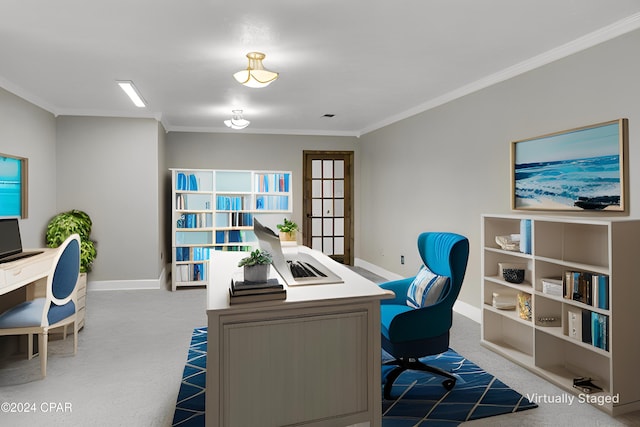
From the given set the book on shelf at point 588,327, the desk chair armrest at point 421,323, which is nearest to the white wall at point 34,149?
the desk chair armrest at point 421,323

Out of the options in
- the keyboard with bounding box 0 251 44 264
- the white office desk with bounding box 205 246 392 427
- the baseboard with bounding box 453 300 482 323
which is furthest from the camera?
the baseboard with bounding box 453 300 482 323

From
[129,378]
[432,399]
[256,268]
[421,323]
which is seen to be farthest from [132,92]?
[432,399]

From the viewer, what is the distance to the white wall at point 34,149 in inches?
174

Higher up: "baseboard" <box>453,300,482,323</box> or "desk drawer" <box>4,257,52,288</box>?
"desk drawer" <box>4,257,52,288</box>

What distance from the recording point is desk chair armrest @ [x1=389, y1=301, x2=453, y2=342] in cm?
273

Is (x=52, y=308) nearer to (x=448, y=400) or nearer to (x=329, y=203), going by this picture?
(x=448, y=400)

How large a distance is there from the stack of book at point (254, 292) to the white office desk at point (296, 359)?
0.03 meters

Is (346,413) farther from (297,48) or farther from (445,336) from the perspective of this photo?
(297,48)

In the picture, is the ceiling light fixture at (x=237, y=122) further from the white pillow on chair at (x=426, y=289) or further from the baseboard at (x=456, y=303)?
the white pillow on chair at (x=426, y=289)

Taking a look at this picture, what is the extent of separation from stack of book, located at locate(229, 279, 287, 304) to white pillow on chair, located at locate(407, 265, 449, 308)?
138 cm

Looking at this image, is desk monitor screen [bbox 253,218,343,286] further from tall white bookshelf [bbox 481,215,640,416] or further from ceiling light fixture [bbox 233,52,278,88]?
tall white bookshelf [bbox 481,215,640,416]

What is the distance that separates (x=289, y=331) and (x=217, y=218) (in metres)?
4.81

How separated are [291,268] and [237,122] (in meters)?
3.54

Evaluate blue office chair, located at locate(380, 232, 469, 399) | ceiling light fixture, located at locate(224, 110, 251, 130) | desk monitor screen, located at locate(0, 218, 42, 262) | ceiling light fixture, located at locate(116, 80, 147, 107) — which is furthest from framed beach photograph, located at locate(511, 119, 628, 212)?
desk monitor screen, located at locate(0, 218, 42, 262)
